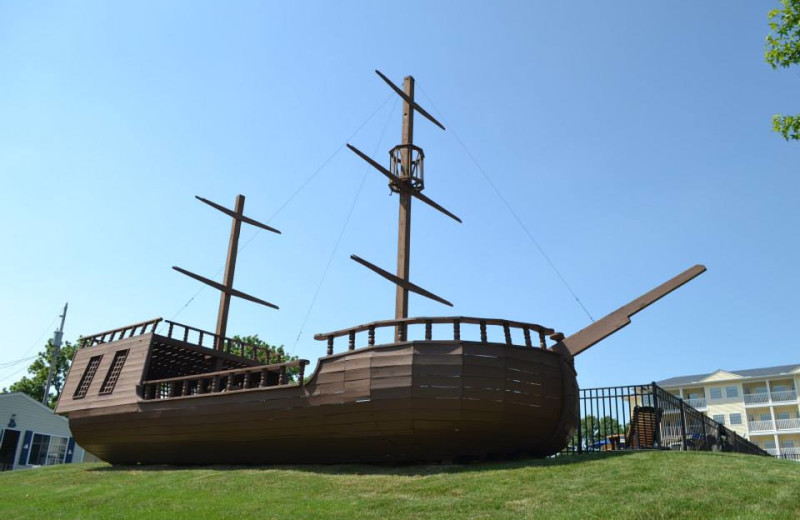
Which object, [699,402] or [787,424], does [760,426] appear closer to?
[787,424]

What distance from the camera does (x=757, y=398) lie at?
4453cm

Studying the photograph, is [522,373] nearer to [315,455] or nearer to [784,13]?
[315,455]

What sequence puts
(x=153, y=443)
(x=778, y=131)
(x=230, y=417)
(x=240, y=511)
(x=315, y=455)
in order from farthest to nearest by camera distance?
(x=153, y=443)
(x=230, y=417)
(x=315, y=455)
(x=778, y=131)
(x=240, y=511)

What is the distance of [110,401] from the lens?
658 inches

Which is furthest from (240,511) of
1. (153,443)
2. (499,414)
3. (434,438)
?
(153,443)

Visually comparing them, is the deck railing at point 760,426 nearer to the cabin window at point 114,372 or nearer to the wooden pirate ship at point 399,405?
the wooden pirate ship at point 399,405

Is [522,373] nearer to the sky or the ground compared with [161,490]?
nearer to the sky

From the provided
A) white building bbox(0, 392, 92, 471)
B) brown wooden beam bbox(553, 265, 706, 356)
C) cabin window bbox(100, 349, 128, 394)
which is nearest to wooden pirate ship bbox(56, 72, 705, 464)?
brown wooden beam bbox(553, 265, 706, 356)

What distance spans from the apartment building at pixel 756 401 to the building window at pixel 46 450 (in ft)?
137

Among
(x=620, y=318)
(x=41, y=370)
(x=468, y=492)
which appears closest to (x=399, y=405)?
(x=468, y=492)

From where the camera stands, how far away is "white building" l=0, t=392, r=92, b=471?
87.6 ft


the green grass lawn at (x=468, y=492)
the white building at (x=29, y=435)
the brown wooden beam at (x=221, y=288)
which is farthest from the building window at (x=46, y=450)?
the green grass lawn at (x=468, y=492)

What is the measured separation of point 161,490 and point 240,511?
3.25 m

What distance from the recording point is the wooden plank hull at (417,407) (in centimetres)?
1108
